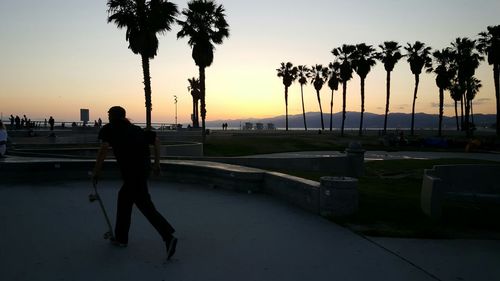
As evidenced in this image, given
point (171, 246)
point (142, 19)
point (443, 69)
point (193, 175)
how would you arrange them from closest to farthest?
point (171, 246) → point (193, 175) → point (142, 19) → point (443, 69)

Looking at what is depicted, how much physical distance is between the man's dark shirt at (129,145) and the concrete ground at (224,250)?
0.95 metres

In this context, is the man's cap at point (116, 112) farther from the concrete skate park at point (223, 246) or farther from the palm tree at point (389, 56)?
the palm tree at point (389, 56)

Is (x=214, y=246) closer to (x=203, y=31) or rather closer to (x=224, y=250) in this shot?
(x=224, y=250)

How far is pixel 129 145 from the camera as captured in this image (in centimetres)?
490

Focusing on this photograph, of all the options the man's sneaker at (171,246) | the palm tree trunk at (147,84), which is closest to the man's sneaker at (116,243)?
the man's sneaker at (171,246)

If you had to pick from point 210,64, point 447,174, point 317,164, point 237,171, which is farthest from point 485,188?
point 210,64

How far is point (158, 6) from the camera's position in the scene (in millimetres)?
26781

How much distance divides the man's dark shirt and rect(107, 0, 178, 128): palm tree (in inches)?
912

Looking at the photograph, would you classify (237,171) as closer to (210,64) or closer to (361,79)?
(210,64)

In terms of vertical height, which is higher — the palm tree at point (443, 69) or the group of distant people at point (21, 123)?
the palm tree at point (443, 69)

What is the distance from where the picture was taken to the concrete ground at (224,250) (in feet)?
14.5

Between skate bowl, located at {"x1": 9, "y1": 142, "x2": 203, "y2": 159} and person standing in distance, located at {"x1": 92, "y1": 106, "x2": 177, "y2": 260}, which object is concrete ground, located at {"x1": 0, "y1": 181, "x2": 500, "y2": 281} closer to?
person standing in distance, located at {"x1": 92, "y1": 106, "x2": 177, "y2": 260}

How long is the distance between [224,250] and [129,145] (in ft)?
5.40

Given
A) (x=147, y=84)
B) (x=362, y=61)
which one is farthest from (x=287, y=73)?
(x=147, y=84)
